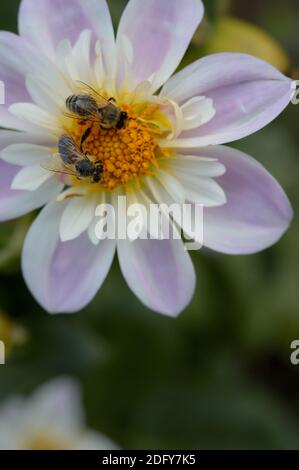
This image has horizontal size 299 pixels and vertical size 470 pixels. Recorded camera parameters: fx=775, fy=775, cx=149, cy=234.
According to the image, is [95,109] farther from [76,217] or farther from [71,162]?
[76,217]

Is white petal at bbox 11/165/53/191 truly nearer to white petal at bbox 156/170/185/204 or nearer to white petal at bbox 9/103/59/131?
white petal at bbox 9/103/59/131

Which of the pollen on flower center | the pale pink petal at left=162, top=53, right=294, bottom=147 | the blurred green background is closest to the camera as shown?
the pale pink petal at left=162, top=53, right=294, bottom=147

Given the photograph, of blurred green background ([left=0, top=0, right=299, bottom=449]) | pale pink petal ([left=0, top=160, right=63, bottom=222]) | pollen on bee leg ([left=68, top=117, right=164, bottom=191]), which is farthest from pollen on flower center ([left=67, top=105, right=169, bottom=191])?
blurred green background ([left=0, top=0, right=299, bottom=449])

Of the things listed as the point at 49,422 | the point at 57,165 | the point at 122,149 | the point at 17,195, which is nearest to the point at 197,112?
the point at 122,149

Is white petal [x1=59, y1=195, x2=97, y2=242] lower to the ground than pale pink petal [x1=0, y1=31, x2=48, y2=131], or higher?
lower

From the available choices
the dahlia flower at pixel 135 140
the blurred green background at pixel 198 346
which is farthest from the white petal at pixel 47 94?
the blurred green background at pixel 198 346

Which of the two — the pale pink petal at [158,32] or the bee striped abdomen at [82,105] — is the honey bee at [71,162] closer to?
the bee striped abdomen at [82,105]
